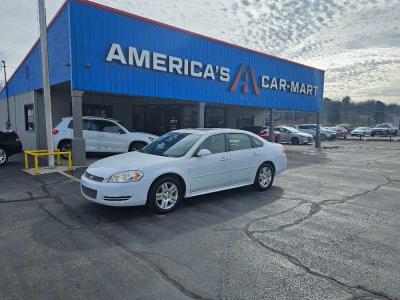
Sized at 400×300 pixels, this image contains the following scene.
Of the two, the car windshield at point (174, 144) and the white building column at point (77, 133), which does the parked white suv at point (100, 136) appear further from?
the car windshield at point (174, 144)

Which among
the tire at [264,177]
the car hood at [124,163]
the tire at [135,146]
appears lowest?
the tire at [264,177]

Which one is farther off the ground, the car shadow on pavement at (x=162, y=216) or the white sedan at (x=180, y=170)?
the white sedan at (x=180, y=170)

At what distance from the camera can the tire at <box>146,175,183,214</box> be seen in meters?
5.24

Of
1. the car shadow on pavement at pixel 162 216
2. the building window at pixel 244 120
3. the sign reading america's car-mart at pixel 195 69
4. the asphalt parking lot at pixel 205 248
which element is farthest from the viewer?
the building window at pixel 244 120

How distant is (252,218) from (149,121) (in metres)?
14.6

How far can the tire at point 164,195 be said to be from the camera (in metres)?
5.24

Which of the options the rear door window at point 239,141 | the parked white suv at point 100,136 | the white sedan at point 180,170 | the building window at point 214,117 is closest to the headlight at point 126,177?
the white sedan at point 180,170

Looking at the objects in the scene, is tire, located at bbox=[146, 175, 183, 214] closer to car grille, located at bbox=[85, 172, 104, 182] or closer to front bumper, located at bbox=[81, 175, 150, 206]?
front bumper, located at bbox=[81, 175, 150, 206]

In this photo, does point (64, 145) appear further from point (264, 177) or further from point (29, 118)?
point (264, 177)

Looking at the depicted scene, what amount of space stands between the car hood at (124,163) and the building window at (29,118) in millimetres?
12004

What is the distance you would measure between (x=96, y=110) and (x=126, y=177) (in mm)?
12903

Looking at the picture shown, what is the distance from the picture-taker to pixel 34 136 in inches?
599

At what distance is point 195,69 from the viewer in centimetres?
1430

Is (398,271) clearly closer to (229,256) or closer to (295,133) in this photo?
(229,256)
